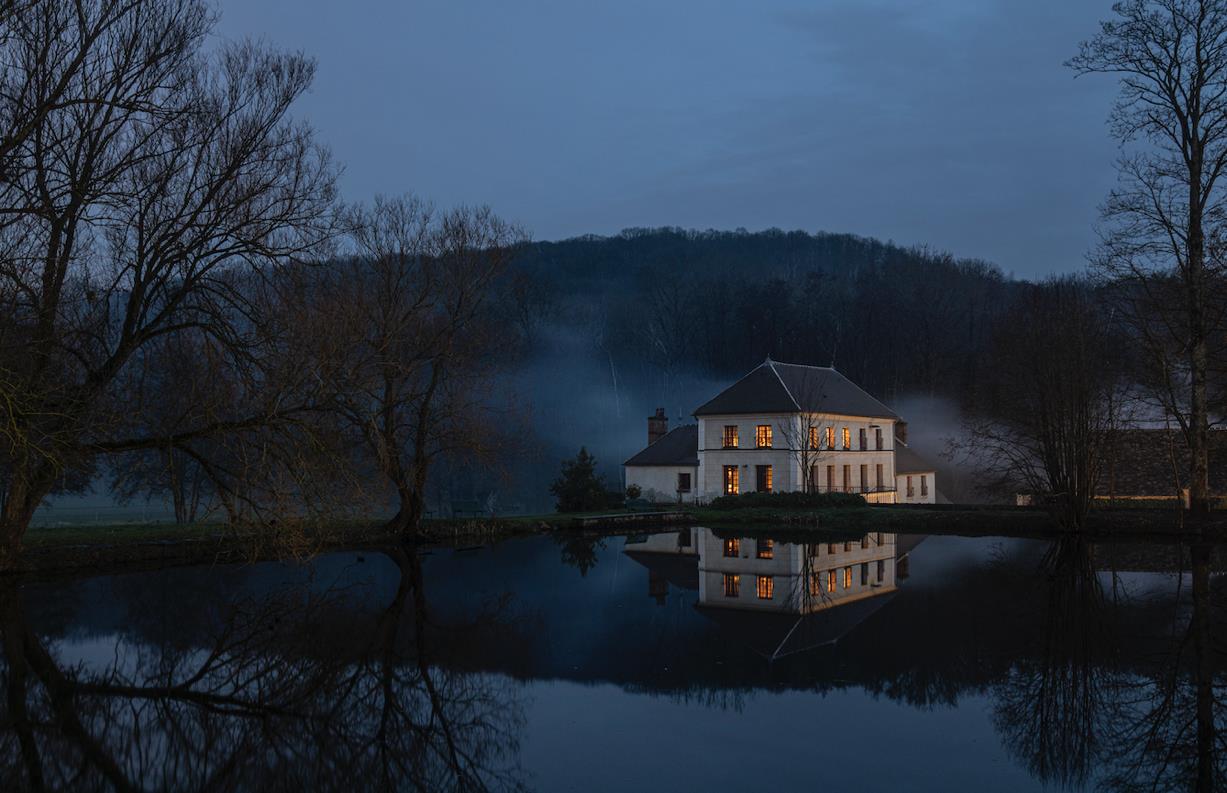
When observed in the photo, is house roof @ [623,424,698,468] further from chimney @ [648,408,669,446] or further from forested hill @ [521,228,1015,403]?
forested hill @ [521,228,1015,403]

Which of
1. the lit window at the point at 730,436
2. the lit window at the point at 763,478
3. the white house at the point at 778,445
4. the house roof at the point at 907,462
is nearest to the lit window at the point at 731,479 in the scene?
the white house at the point at 778,445

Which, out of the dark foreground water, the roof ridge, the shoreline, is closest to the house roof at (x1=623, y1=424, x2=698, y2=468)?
the roof ridge

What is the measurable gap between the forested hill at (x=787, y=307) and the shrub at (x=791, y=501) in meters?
27.0

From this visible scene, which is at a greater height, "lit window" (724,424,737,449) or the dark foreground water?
"lit window" (724,424,737,449)

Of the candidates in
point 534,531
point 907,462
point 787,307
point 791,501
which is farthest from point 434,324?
point 787,307

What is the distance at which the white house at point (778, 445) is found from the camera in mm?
37250

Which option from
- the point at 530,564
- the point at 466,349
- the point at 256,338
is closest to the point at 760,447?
the point at 466,349

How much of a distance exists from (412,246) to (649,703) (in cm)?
1808

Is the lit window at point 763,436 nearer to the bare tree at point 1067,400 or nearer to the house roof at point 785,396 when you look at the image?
the house roof at point 785,396

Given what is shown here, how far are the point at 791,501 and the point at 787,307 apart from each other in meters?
37.6

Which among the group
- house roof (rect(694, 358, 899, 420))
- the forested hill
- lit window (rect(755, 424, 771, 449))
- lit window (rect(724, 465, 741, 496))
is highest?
the forested hill

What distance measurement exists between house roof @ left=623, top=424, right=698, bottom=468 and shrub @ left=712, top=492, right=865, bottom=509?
549 centimetres

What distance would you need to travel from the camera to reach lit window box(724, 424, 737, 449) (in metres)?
38.6

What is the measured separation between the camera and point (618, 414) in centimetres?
7138
